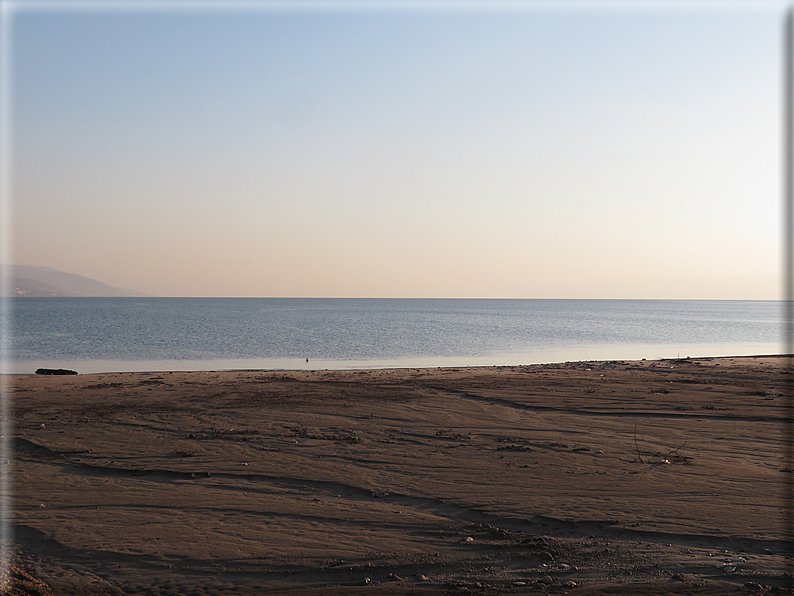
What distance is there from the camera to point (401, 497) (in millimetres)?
8844

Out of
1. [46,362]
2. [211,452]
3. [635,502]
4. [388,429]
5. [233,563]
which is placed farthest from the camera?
[46,362]

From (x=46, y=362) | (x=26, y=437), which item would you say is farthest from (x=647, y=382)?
(x=46, y=362)

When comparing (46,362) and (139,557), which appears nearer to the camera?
(139,557)

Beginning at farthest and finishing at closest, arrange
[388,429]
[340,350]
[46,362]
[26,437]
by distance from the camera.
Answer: [340,350] → [46,362] → [388,429] → [26,437]

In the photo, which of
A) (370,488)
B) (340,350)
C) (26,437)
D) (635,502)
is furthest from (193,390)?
(340,350)

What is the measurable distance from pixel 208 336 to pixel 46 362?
23169mm

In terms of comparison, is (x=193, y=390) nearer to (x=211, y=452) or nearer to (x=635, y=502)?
(x=211, y=452)

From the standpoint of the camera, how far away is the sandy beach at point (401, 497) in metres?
6.36

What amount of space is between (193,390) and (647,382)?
18112 mm

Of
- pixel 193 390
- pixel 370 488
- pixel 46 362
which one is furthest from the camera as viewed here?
pixel 46 362

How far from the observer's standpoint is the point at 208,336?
59469 millimetres

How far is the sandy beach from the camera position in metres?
6.36

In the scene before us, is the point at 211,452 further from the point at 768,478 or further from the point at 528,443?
the point at 768,478

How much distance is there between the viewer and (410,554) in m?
6.84
